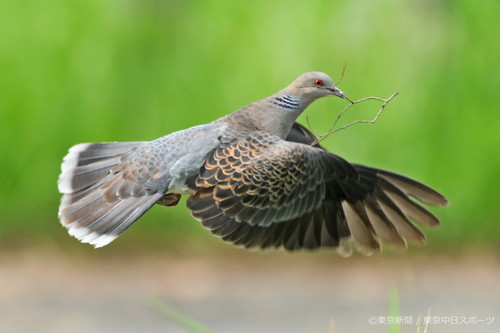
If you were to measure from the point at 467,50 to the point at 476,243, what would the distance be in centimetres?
128

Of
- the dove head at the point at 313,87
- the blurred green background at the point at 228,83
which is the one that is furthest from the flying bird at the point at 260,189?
the blurred green background at the point at 228,83

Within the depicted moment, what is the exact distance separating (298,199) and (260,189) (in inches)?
6.7

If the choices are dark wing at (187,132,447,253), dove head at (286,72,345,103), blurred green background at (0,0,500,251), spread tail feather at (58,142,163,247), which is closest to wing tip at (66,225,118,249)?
spread tail feather at (58,142,163,247)

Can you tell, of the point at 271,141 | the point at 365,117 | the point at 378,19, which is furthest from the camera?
the point at 378,19

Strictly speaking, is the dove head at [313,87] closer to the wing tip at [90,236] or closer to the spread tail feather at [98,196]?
Answer: the spread tail feather at [98,196]

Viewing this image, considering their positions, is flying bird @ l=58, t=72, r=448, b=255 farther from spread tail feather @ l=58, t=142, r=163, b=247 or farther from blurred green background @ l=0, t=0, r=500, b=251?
blurred green background @ l=0, t=0, r=500, b=251

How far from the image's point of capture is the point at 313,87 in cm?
375

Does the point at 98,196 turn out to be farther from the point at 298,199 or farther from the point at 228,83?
the point at 228,83

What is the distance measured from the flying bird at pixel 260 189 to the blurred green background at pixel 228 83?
7.20 ft

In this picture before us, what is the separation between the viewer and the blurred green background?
6.11 metres

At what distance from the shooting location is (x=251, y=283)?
6387 millimetres

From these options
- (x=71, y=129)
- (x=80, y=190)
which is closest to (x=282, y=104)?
(x=80, y=190)

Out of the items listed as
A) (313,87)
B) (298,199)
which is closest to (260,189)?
(298,199)

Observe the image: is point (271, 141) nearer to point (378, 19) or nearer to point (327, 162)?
point (327, 162)
